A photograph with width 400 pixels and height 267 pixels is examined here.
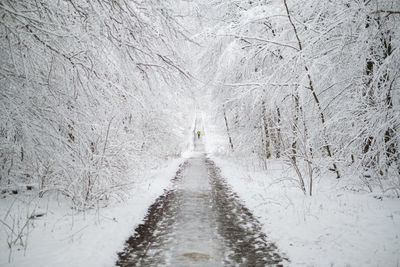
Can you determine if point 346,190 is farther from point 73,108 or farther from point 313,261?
point 73,108

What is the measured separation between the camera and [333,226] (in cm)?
428

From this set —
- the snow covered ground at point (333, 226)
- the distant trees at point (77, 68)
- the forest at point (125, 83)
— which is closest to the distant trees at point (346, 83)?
the forest at point (125, 83)

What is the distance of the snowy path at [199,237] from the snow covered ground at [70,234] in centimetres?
28

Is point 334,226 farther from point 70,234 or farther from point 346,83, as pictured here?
point 70,234

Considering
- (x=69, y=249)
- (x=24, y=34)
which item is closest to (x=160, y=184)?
(x=69, y=249)

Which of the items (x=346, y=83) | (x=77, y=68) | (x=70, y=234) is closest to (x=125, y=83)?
(x=77, y=68)

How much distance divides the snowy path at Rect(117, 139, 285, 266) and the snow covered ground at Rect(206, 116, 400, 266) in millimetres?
350

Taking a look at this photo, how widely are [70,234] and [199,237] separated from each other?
2298 mm

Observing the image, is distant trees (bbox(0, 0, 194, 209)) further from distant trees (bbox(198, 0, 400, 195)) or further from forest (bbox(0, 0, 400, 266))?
distant trees (bbox(198, 0, 400, 195))

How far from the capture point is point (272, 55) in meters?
10.1

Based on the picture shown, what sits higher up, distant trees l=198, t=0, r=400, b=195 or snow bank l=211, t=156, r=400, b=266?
distant trees l=198, t=0, r=400, b=195

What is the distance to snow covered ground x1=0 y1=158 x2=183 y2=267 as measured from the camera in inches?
132

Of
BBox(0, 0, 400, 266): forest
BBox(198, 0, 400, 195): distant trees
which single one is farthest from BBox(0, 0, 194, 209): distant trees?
BBox(198, 0, 400, 195): distant trees

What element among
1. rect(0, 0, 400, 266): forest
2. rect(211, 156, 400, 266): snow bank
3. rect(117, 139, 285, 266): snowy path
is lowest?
rect(117, 139, 285, 266): snowy path
